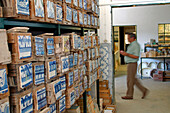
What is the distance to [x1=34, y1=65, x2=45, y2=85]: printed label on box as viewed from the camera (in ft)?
6.70

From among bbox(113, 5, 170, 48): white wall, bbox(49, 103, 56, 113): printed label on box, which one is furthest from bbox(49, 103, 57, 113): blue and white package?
bbox(113, 5, 170, 48): white wall

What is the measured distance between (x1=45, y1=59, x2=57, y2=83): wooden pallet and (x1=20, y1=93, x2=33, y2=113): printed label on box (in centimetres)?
34

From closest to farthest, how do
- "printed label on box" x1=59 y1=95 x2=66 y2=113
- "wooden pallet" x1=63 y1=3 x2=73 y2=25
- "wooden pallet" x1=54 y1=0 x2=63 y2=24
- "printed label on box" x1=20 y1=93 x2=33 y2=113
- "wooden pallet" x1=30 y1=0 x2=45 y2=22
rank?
"printed label on box" x1=20 y1=93 x2=33 y2=113, "wooden pallet" x1=30 y1=0 x2=45 y2=22, "wooden pallet" x1=54 y1=0 x2=63 y2=24, "printed label on box" x1=59 y1=95 x2=66 y2=113, "wooden pallet" x1=63 y1=3 x2=73 y2=25

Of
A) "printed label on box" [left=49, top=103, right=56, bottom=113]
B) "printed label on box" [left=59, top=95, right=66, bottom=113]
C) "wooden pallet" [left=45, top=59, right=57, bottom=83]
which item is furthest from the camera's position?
"printed label on box" [left=59, top=95, right=66, bottom=113]

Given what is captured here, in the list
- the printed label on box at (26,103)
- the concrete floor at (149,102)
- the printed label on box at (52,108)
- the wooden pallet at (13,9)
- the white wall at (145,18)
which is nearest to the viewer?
the wooden pallet at (13,9)

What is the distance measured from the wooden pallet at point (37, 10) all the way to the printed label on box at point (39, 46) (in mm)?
185

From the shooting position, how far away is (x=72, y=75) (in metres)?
2.93

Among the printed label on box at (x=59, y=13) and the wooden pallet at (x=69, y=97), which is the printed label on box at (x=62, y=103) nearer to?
the wooden pallet at (x=69, y=97)

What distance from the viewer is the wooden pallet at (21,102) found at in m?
1.74

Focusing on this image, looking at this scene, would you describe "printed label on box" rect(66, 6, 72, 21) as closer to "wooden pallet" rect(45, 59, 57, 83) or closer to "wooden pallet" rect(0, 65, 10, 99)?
"wooden pallet" rect(45, 59, 57, 83)

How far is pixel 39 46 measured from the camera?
81.7 inches

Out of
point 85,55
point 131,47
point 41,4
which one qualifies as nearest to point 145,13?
point 131,47

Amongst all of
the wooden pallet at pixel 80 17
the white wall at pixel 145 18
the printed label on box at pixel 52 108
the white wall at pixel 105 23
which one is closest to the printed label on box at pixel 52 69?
the printed label on box at pixel 52 108

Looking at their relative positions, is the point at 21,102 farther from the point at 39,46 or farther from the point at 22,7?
the point at 22,7
